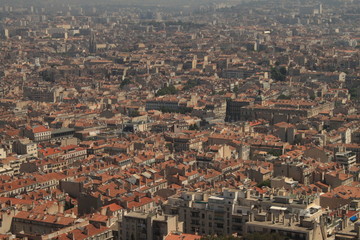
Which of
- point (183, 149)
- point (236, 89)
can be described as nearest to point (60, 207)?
point (183, 149)

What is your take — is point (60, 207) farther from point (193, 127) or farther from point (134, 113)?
point (134, 113)

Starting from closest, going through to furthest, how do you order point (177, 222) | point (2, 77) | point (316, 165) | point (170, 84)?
point (177, 222)
point (316, 165)
point (170, 84)
point (2, 77)

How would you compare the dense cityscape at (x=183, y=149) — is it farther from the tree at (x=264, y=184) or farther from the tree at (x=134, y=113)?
the tree at (x=134, y=113)

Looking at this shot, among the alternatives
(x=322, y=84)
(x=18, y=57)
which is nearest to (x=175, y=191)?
(x=322, y=84)

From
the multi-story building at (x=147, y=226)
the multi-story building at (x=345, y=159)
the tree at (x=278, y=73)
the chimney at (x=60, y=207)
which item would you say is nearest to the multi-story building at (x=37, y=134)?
the multi-story building at (x=345, y=159)

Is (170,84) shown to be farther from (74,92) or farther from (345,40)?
(345,40)

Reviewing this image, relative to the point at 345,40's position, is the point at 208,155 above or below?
above

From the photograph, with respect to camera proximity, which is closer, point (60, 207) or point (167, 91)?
point (60, 207)

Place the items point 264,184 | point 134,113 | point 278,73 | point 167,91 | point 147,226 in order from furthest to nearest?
point 278,73
point 167,91
point 134,113
point 264,184
point 147,226

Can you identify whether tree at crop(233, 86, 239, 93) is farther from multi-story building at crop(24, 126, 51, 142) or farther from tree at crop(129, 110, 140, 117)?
multi-story building at crop(24, 126, 51, 142)
